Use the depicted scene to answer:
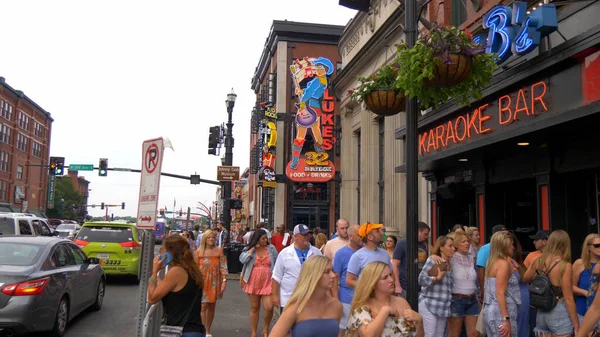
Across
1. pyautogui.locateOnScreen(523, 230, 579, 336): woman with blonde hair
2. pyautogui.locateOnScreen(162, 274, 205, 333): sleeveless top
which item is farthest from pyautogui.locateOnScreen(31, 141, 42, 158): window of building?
pyautogui.locateOnScreen(523, 230, 579, 336): woman with blonde hair

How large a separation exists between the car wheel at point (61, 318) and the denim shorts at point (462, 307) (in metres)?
5.69

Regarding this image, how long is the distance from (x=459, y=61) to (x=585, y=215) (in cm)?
504

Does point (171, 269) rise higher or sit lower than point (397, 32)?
lower

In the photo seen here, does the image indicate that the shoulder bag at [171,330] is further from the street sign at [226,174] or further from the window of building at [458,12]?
the street sign at [226,174]

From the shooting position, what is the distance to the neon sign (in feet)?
26.7

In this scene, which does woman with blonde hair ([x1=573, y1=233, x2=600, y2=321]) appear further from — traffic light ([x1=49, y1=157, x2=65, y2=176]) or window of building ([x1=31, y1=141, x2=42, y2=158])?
window of building ([x1=31, y1=141, x2=42, y2=158])

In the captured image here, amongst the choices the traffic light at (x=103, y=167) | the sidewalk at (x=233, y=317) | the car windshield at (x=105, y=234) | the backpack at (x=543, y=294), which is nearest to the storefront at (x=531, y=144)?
the backpack at (x=543, y=294)

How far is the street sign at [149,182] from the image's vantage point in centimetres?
543

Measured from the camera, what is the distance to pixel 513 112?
9281 millimetres

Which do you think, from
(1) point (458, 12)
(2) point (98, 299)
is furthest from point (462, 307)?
(1) point (458, 12)

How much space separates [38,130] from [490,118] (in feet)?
243

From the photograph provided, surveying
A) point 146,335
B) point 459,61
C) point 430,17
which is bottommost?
point 146,335

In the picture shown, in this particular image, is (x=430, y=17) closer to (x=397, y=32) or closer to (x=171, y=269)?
(x=397, y=32)

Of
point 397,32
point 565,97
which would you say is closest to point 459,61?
point 565,97
